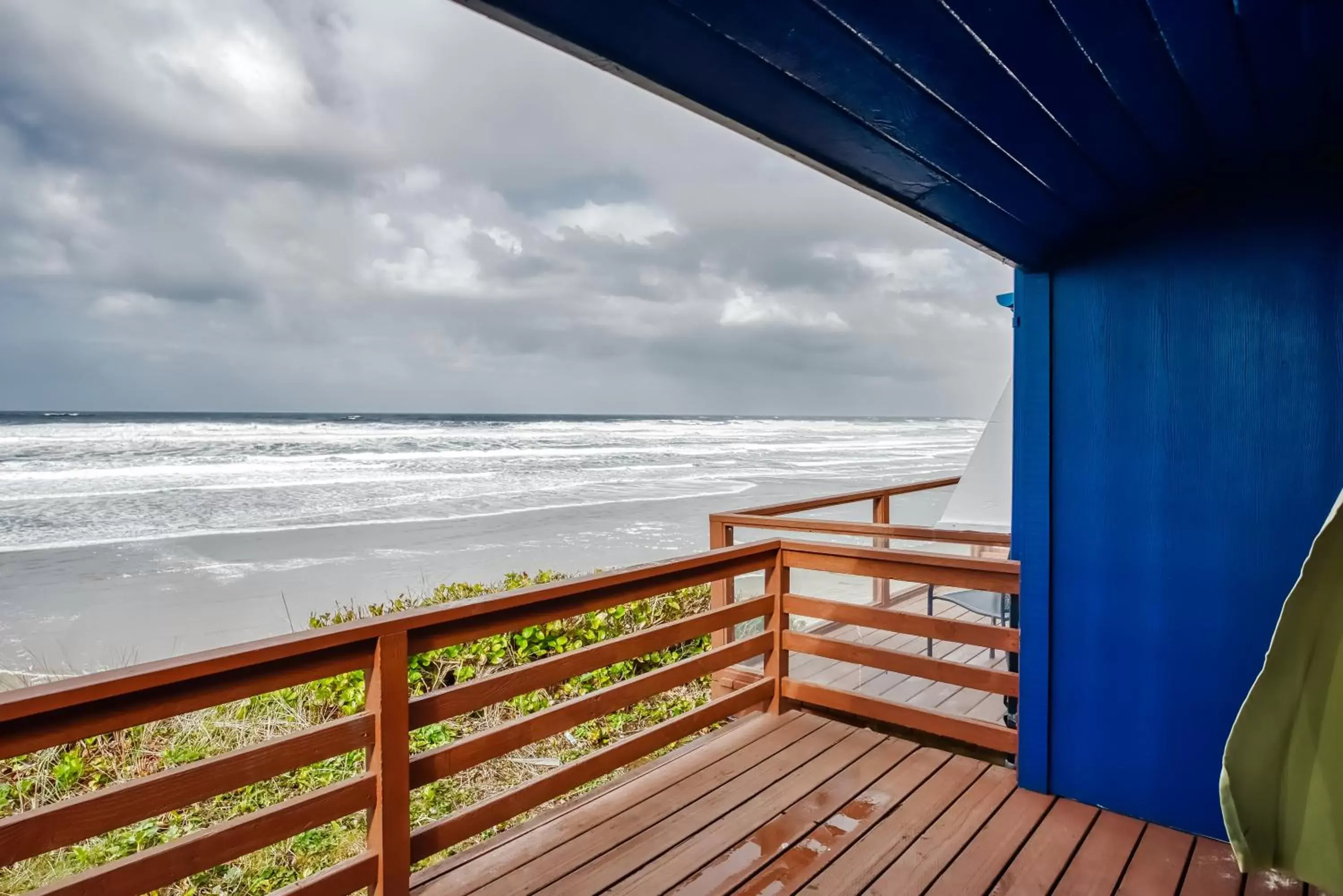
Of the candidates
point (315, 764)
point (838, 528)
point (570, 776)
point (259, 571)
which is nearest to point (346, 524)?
point (259, 571)

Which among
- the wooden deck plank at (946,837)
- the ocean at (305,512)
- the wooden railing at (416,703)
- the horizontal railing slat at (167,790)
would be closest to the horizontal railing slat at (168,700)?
the wooden railing at (416,703)

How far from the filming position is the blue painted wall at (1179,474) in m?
2.01

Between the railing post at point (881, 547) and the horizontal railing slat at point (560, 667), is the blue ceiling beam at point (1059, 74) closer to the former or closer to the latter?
the horizontal railing slat at point (560, 667)

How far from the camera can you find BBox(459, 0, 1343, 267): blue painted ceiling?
0.98m

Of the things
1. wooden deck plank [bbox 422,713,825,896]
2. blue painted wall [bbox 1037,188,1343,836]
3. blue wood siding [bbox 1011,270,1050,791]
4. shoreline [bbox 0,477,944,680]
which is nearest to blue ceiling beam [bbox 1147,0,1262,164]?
blue painted wall [bbox 1037,188,1343,836]

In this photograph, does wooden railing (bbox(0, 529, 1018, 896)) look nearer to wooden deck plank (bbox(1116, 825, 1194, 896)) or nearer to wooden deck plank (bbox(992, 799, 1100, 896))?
wooden deck plank (bbox(992, 799, 1100, 896))

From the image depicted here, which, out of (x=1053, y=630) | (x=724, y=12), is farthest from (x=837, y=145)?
(x=1053, y=630)

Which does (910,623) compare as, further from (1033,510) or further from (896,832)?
(896,832)

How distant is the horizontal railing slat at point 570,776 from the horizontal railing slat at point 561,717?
0.14 metres

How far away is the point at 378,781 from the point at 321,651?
391 mm

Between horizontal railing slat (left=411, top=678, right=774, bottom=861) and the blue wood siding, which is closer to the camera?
horizontal railing slat (left=411, top=678, right=774, bottom=861)

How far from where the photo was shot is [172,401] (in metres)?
30.3

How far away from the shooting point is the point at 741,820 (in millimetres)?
2326

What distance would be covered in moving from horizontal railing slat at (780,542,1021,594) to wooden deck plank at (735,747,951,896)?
690 millimetres
